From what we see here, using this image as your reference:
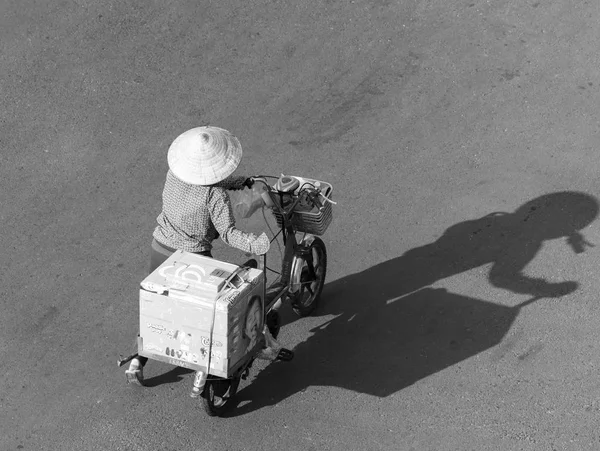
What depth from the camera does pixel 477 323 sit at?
7617 mm

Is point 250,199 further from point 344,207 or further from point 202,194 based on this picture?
point 344,207

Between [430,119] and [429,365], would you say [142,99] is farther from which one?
[429,365]

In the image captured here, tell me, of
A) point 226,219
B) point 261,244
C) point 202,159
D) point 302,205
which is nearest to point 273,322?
point 302,205

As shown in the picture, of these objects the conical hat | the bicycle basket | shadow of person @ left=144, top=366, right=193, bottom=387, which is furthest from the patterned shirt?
shadow of person @ left=144, top=366, right=193, bottom=387

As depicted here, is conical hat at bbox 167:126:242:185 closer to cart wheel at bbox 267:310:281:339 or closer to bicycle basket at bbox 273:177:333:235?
bicycle basket at bbox 273:177:333:235

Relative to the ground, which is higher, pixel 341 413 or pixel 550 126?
pixel 550 126

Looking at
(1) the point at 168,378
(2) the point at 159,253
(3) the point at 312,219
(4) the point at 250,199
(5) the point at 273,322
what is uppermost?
(4) the point at 250,199

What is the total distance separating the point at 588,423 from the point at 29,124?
624 cm

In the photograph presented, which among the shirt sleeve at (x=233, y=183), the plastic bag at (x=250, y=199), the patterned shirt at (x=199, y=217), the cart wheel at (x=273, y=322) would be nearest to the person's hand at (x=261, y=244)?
the patterned shirt at (x=199, y=217)

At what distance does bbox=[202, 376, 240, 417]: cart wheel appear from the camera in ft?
21.4

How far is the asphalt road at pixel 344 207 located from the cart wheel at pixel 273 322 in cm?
26

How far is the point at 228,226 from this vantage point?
21.0 ft

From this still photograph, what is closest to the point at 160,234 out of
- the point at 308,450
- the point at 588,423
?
the point at 308,450

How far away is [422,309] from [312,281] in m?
0.95
